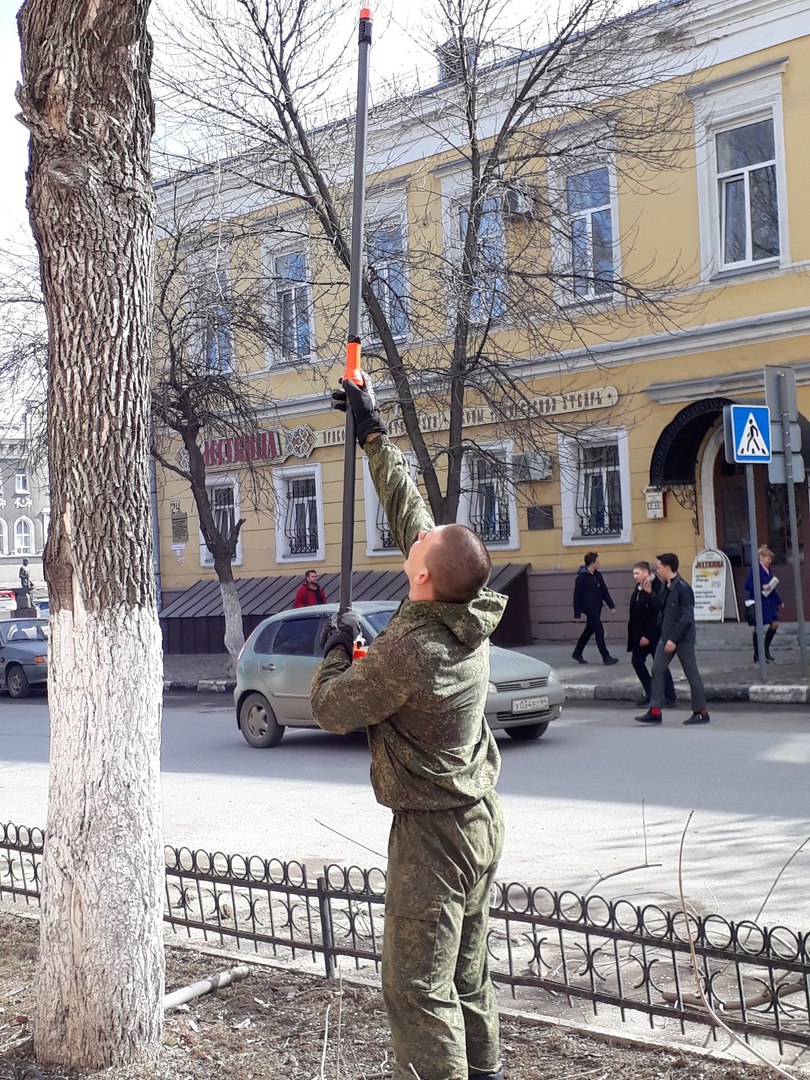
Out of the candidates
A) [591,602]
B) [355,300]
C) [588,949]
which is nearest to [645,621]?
[591,602]

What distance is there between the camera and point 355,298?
3578 millimetres

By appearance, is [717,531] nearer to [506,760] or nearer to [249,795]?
[506,760]

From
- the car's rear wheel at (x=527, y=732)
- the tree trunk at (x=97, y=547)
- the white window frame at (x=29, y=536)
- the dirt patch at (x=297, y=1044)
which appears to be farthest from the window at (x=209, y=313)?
the white window frame at (x=29, y=536)

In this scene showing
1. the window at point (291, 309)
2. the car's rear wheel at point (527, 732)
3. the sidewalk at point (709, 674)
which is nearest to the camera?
the car's rear wheel at point (527, 732)

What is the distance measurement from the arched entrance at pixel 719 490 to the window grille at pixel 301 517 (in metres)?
8.45

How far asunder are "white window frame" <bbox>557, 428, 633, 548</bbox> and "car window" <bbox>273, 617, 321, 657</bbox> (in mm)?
7709

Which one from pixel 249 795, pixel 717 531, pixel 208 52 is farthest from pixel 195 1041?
pixel 717 531

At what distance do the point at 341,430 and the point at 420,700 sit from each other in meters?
21.3

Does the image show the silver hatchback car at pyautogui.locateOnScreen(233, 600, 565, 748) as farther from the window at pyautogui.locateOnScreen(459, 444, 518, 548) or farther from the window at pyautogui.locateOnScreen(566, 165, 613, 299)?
the window at pyautogui.locateOnScreen(566, 165, 613, 299)

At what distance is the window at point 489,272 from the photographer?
1552cm

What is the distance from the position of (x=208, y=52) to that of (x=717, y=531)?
9.99 m

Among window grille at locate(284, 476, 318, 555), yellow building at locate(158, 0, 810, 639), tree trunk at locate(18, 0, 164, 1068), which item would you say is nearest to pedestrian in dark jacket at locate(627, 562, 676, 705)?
yellow building at locate(158, 0, 810, 639)

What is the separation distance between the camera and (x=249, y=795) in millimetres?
9641

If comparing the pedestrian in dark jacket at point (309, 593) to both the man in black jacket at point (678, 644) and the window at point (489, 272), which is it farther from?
the man in black jacket at point (678, 644)
